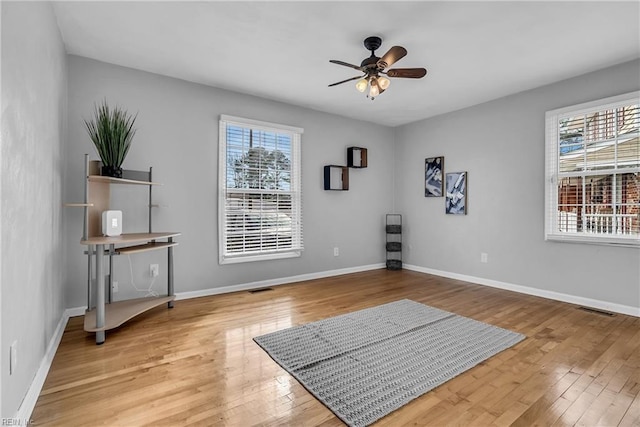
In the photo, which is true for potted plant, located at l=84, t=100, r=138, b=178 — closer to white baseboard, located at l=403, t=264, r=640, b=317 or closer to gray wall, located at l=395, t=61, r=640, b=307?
gray wall, located at l=395, t=61, r=640, b=307

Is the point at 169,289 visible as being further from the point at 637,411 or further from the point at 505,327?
the point at 637,411

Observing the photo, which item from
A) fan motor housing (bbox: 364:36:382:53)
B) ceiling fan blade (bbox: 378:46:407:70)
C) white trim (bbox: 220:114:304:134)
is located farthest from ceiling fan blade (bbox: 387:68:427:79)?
white trim (bbox: 220:114:304:134)

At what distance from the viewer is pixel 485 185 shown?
14.6 ft

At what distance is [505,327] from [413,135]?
3.56 m

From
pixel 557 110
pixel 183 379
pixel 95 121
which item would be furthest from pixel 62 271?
pixel 557 110

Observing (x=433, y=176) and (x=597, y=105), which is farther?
(x=433, y=176)

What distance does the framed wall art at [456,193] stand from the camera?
4.69 metres

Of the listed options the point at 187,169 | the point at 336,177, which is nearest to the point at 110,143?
the point at 187,169

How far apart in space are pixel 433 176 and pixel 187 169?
3717mm

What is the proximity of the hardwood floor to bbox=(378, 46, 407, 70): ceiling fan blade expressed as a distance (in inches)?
93.5

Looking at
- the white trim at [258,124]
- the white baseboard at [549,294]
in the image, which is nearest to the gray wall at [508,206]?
the white baseboard at [549,294]

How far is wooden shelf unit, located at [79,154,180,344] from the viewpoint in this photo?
246 cm

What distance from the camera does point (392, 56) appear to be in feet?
8.36

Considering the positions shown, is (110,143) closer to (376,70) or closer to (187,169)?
(187,169)
